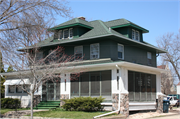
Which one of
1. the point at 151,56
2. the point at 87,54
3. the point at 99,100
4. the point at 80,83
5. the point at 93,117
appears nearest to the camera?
the point at 93,117

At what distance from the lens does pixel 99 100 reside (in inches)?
666

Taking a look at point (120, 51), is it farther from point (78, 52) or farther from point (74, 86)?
point (74, 86)

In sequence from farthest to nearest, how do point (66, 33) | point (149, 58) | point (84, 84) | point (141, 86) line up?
1. point (149, 58)
2. point (66, 33)
3. point (141, 86)
4. point (84, 84)

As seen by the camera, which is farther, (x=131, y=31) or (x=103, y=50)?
(x=131, y=31)

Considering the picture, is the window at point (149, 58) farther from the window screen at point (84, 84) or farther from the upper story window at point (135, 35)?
the window screen at point (84, 84)

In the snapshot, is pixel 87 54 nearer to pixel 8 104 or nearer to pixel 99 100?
pixel 99 100

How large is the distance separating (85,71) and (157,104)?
26.8ft

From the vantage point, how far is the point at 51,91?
2136 cm

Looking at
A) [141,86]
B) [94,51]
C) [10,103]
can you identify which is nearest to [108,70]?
[94,51]

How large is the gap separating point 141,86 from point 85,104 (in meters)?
6.29

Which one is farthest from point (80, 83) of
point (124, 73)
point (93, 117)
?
point (93, 117)

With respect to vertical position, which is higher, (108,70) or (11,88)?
(108,70)

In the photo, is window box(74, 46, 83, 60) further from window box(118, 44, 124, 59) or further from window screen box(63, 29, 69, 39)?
window box(118, 44, 124, 59)

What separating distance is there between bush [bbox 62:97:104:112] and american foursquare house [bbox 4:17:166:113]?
43.3 inches
